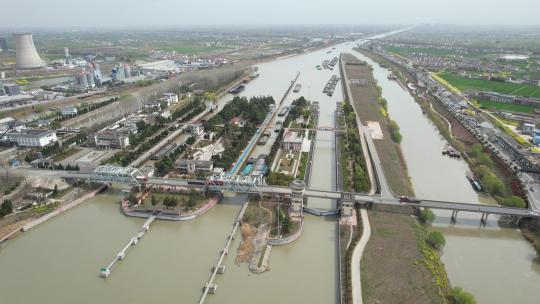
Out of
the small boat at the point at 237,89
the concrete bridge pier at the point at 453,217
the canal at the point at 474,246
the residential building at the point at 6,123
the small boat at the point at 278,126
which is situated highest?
the small boat at the point at 237,89

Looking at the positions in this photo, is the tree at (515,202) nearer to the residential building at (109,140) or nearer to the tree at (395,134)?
the tree at (395,134)

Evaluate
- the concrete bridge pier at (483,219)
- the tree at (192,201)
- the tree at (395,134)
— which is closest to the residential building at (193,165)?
the tree at (192,201)

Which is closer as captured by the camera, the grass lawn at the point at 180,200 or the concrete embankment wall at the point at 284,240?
the concrete embankment wall at the point at 284,240

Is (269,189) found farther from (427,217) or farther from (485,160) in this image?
(485,160)

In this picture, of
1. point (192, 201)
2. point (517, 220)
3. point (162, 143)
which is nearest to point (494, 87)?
point (517, 220)

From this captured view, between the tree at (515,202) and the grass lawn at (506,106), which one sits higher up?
the grass lawn at (506,106)

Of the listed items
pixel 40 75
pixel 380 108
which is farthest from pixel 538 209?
pixel 40 75

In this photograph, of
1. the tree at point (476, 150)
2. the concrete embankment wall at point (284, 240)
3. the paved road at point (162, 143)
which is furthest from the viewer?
the tree at point (476, 150)

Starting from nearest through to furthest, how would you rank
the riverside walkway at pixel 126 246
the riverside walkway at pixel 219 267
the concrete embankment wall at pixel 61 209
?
the riverside walkway at pixel 219 267
the riverside walkway at pixel 126 246
the concrete embankment wall at pixel 61 209
